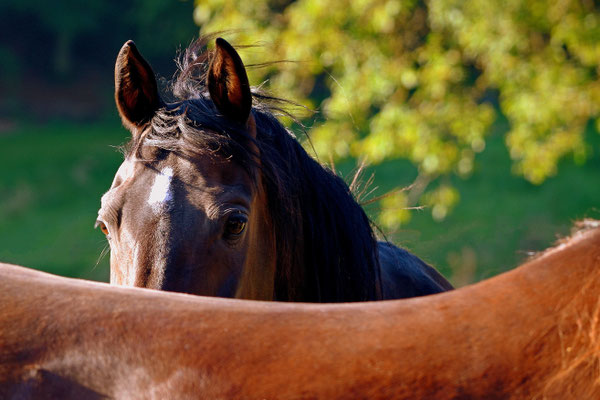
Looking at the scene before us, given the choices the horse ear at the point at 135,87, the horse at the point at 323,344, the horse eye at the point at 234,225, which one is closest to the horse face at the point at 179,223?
the horse eye at the point at 234,225

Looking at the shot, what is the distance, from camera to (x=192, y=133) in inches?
84.6

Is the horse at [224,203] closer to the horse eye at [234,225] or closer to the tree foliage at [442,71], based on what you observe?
the horse eye at [234,225]

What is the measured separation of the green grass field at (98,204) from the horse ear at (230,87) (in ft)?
29.6

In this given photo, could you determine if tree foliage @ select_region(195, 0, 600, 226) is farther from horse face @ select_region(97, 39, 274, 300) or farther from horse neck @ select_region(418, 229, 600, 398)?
horse neck @ select_region(418, 229, 600, 398)

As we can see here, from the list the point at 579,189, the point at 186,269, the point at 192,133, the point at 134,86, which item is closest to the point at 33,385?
the point at 186,269

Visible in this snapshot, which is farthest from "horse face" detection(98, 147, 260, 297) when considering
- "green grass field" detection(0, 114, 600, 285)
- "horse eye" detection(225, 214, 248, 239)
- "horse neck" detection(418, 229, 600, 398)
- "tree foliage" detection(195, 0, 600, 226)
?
"green grass field" detection(0, 114, 600, 285)

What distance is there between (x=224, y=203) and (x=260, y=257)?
258 millimetres

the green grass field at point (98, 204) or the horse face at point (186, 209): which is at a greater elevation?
the horse face at point (186, 209)

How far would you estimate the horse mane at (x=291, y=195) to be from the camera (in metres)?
2.20

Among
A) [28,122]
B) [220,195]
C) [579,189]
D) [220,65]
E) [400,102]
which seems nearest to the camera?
[220,195]

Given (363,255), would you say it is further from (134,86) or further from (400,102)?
(400,102)

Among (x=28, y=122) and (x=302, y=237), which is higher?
(x=302, y=237)

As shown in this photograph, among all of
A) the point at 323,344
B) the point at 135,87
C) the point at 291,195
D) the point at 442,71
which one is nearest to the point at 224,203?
the point at 291,195

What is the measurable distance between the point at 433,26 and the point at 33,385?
22.1 ft
